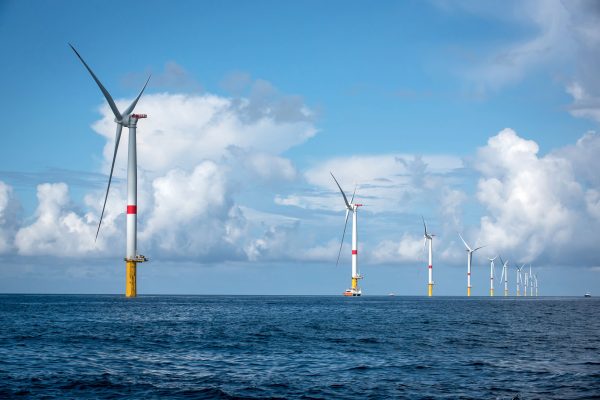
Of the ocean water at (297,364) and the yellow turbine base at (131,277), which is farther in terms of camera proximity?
the yellow turbine base at (131,277)

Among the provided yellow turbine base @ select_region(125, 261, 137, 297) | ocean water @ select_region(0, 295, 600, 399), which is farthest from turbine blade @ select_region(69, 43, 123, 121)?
ocean water @ select_region(0, 295, 600, 399)

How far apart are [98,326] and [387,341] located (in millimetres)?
39879

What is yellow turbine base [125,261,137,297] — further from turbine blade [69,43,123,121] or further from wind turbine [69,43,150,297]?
turbine blade [69,43,123,121]

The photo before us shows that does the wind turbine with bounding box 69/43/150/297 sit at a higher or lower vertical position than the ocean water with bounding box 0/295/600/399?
higher

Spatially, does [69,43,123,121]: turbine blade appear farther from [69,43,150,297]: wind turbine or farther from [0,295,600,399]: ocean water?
[0,295,600,399]: ocean water

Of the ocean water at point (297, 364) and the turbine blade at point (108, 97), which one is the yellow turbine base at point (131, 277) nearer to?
the turbine blade at point (108, 97)

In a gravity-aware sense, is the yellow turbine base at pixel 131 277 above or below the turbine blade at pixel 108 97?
below

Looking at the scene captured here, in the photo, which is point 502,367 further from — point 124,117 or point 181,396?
point 124,117

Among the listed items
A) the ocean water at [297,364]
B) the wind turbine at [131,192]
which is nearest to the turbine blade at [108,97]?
the wind turbine at [131,192]

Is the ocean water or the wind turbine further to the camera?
the wind turbine

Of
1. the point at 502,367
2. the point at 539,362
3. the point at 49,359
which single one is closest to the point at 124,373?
the point at 49,359

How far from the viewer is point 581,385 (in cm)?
3856

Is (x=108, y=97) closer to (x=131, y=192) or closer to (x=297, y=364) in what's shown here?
(x=131, y=192)

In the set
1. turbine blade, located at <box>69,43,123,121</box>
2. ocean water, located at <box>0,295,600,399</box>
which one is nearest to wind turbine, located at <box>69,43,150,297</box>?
turbine blade, located at <box>69,43,123,121</box>
